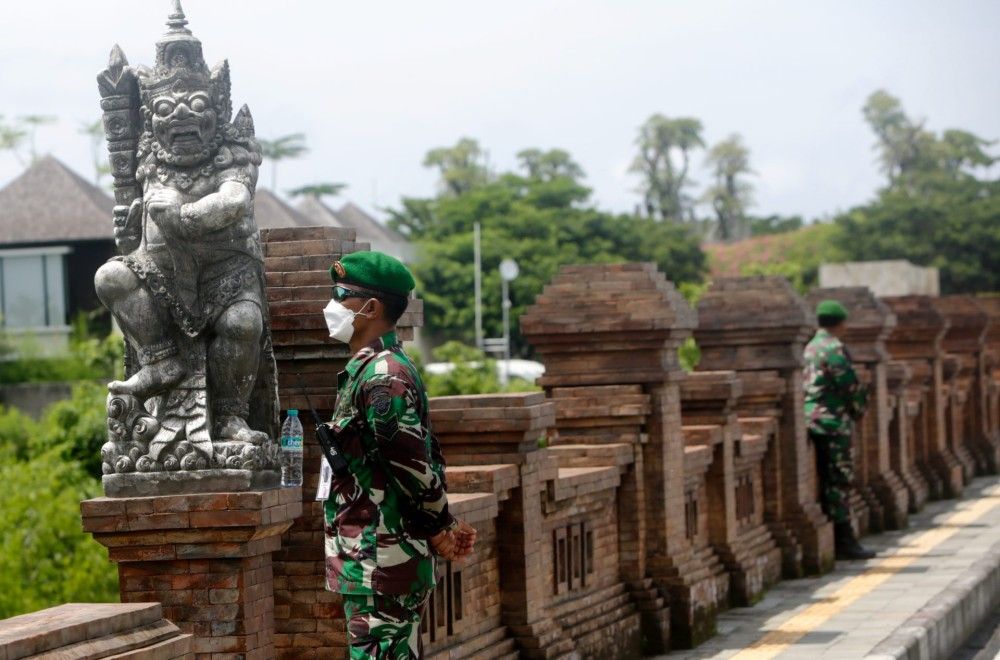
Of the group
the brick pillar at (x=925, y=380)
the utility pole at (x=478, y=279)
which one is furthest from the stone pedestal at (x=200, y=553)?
the utility pole at (x=478, y=279)

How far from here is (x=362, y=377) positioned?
251 inches

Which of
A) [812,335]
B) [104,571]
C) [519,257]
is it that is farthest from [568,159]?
[812,335]

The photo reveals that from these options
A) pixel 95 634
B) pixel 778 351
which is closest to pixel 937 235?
pixel 778 351

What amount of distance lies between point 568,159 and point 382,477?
291ft

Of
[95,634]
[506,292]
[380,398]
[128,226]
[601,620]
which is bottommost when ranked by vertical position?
[601,620]

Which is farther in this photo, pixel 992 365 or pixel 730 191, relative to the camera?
pixel 730 191

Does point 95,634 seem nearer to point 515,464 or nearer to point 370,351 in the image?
point 370,351

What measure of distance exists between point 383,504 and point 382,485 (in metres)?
0.06

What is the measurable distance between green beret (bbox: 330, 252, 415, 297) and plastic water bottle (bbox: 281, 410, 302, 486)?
32.2 inches

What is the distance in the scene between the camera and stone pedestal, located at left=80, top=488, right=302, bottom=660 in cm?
662

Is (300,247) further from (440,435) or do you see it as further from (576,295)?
(576,295)

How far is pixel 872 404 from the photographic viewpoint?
19.3 m

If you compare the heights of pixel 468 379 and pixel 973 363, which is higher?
pixel 973 363

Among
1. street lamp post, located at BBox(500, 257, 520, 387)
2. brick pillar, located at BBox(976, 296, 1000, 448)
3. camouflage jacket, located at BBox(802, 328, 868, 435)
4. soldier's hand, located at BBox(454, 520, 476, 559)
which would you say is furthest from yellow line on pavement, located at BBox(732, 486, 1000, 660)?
street lamp post, located at BBox(500, 257, 520, 387)
